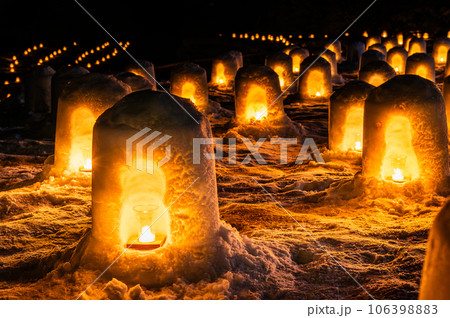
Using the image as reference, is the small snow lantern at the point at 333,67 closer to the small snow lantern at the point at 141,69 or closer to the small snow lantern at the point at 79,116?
the small snow lantern at the point at 141,69

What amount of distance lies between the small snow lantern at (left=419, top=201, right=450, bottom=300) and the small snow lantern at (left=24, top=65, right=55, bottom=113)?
37.8 feet

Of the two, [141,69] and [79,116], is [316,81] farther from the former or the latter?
[79,116]

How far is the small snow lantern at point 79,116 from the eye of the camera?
7676mm

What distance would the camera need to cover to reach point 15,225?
5.82 metres

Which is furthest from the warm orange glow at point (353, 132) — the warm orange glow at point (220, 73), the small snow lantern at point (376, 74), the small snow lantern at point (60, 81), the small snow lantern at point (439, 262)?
the warm orange glow at point (220, 73)

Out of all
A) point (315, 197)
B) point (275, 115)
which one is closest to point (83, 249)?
point (315, 197)

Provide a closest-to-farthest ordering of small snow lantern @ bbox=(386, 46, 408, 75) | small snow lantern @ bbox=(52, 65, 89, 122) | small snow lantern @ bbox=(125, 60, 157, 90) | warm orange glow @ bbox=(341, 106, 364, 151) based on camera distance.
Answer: warm orange glow @ bbox=(341, 106, 364, 151), small snow lantern @ bbox=(52, 65, 89, 122), small snow lantern @ bbox=(125, 60, 157, 90), small snow lantern @ bbox=(386, 46, 408, 75)

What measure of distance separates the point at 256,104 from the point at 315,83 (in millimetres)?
3769

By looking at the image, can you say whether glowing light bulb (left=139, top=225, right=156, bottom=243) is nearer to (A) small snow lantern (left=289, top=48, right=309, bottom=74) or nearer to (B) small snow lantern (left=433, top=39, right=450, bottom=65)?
(A) small snow lantern (left=289, top=48, right=309, bottom=74)

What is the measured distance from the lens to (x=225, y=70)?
16750 millimetres

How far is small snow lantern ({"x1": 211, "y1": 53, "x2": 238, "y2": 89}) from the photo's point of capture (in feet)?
54.9

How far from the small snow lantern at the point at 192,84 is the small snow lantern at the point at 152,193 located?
339 inches

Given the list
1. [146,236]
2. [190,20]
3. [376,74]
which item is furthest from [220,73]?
[190,20]
